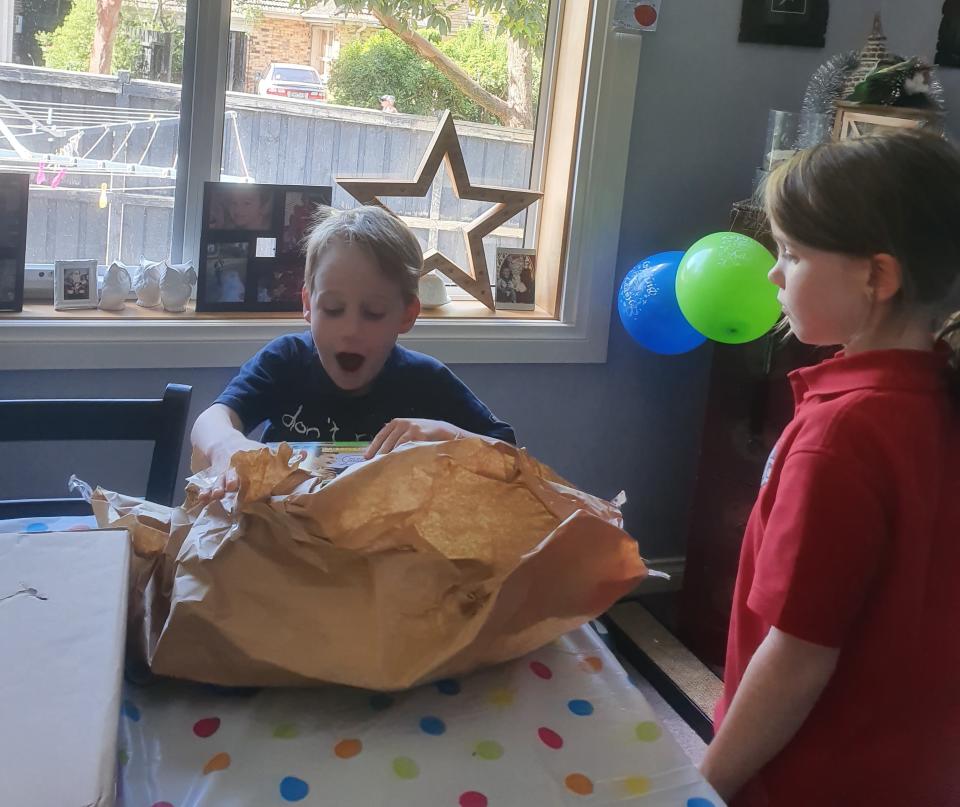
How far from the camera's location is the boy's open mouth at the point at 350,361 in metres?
1.38

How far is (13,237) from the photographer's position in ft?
6.19

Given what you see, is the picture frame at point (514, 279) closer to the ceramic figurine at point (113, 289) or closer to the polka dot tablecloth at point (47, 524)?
the ceramic figurine at point (113, 289)

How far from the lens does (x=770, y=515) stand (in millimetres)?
876

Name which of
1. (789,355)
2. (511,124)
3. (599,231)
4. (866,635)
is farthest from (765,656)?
(511,124)

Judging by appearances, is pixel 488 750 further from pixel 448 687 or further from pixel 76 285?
pixel 76 285

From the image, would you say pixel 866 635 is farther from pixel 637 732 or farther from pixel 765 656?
pixel 637 732

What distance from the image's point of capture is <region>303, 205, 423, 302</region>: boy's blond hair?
1347mm

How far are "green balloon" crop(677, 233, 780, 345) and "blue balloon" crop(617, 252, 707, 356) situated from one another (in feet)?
0.41

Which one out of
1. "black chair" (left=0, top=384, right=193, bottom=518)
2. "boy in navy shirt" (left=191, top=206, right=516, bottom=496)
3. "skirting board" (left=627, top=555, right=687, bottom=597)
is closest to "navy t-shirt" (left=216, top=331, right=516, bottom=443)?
"boy in navy shirt" (left=191, top=206, right=516, bottom=496)

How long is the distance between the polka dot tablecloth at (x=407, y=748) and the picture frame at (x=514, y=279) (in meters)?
1.53

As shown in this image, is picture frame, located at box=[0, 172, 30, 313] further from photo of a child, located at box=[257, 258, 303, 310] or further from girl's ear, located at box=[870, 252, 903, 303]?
girl's ear, located at box=[870, 252, 903, 303]

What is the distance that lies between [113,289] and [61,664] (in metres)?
1.45

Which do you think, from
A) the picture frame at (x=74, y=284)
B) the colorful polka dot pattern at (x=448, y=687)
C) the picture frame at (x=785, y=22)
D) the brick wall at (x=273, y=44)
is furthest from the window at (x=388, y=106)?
the colorful polka dot pattern at (x=448, y=687)

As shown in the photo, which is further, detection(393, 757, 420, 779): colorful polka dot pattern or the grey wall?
the grey wall
